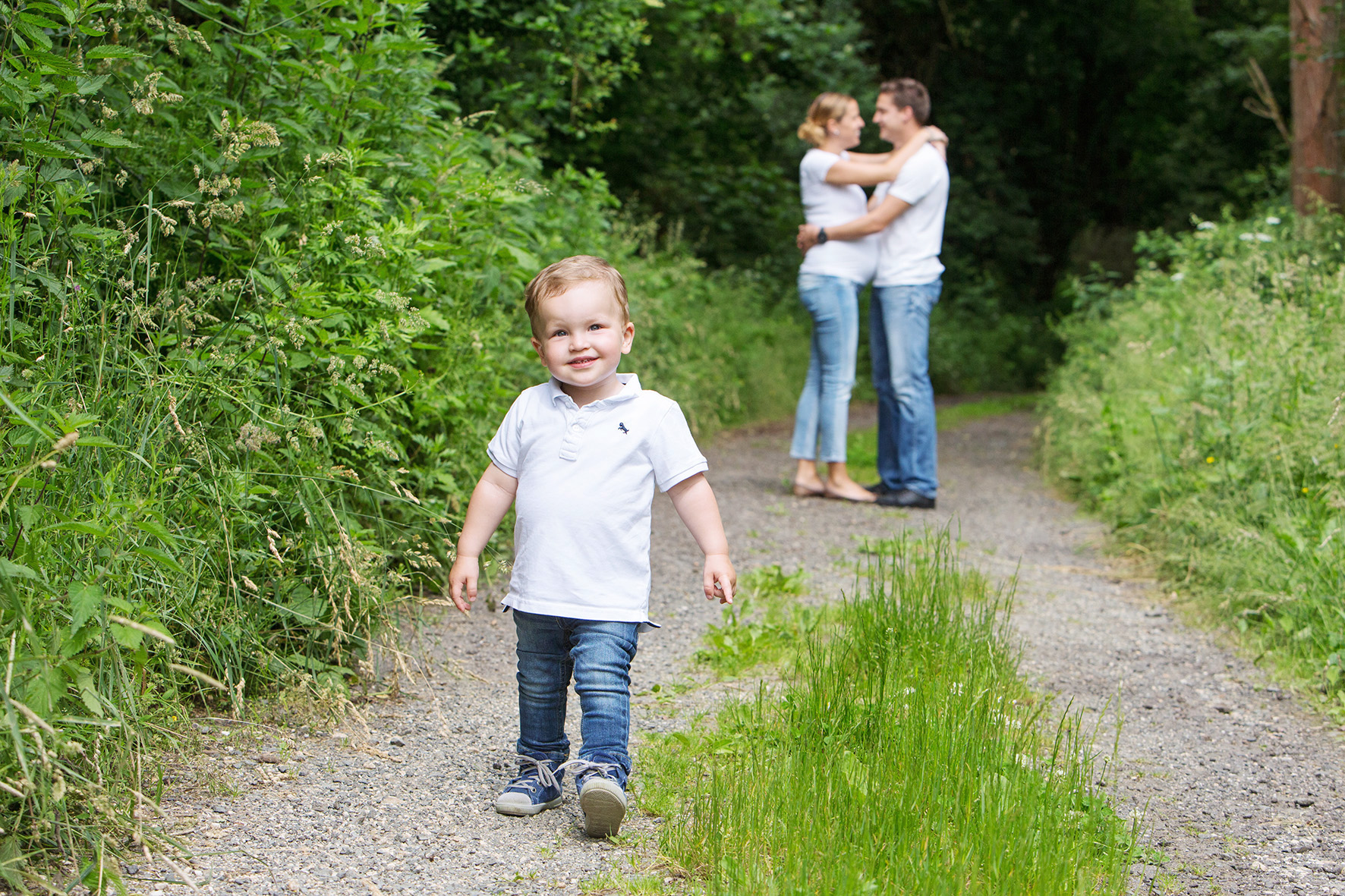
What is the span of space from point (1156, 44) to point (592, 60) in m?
18.0

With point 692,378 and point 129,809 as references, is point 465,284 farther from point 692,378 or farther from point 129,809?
point 692,378

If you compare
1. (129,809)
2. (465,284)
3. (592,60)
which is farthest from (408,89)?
(592,60)

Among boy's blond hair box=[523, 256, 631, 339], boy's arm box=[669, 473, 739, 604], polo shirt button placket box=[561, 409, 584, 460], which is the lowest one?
boy's arm box=[669, 473, 739, 604]

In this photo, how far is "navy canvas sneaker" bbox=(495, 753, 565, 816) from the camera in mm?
2711

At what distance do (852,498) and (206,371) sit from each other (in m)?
4.37

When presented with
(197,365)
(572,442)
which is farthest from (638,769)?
(197,365)

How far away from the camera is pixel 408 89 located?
4094 millimetres

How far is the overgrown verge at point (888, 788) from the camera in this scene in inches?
89.0

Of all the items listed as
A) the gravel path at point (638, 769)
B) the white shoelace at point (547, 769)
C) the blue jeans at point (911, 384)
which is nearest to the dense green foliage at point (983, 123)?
the blue jeans at point (911, 384)

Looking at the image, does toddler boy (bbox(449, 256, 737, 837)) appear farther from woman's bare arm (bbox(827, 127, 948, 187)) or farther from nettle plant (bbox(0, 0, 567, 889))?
woman's bare arm (bbox(827, 127, 948, 187))

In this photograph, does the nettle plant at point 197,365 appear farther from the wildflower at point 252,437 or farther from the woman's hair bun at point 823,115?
the woman's hair bun at point 823,115

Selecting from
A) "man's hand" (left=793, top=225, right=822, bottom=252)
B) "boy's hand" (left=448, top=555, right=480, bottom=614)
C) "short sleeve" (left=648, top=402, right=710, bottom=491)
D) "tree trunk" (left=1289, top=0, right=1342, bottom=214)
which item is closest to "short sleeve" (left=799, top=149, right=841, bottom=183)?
"man's hand" (left=793, top=225, right=822, bottom=252)

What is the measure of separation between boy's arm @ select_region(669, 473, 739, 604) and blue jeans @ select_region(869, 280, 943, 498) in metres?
3.97

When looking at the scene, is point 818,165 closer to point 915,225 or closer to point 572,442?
point 915,225
